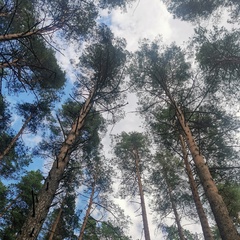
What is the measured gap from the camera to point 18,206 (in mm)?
11883

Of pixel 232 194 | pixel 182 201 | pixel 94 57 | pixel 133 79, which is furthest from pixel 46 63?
pixel 232 194

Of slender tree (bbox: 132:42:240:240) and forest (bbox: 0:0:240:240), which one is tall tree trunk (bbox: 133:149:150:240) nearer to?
forest (bbox: 0:0:240:240)

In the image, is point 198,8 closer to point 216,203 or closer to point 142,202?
point 216,203

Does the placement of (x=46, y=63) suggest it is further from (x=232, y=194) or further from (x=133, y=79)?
(x=232, y=194)

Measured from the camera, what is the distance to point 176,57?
409 inches

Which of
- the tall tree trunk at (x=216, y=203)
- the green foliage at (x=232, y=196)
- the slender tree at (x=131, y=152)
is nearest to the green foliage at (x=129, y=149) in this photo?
the slender tree at (x=131, y=152)

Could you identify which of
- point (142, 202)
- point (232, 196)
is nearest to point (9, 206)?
point (142, 202)

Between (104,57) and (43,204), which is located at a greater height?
(104,57)

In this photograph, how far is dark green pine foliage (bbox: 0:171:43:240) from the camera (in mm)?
10820

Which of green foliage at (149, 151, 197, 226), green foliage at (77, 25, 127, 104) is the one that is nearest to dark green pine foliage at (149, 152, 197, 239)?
green foliage at (149, 151, 197, 226)

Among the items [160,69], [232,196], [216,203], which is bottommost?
[216,203]

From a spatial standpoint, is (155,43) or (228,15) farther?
(155,43)

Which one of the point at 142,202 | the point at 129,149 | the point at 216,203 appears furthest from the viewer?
the point at 129,149

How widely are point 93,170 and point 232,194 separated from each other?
8801 millimetres
